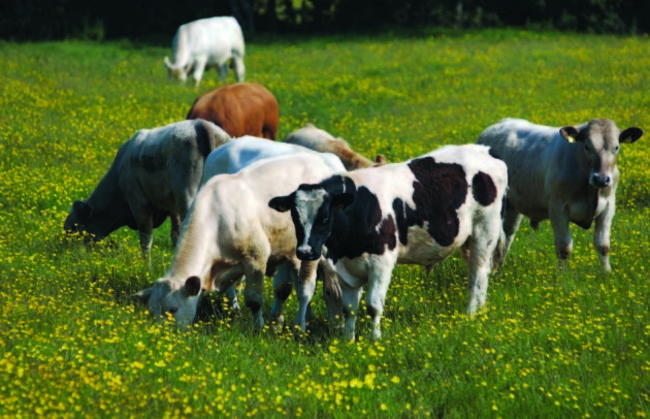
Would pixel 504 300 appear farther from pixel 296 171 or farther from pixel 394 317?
pixel 296 171

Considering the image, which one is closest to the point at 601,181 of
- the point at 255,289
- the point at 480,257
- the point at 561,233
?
the point at 561,233

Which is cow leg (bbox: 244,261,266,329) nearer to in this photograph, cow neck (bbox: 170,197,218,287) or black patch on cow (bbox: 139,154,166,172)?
cow neck (bbox: 170,197,218,287)

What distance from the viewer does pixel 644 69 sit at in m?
29.3

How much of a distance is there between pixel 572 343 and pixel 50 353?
4739 millimetres

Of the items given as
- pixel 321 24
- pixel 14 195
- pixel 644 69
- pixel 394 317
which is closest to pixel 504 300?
pixel 394 317

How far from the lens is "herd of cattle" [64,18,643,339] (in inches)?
368

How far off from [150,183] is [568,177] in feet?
18.3

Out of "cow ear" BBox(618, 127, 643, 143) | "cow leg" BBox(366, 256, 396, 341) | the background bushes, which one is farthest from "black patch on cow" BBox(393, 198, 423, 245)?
the background bushes

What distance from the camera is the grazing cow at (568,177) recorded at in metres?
11.5

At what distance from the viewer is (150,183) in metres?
13.0

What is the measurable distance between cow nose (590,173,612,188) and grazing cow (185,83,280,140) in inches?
296

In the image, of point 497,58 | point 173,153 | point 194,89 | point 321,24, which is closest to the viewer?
point 173,153

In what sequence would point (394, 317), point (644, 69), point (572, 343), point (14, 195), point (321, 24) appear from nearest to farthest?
point (572, 343) < point (394, 317) < point (14, 195) < point (644, 69) < point (321, 24)

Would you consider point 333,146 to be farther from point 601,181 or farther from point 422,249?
point 422,249
